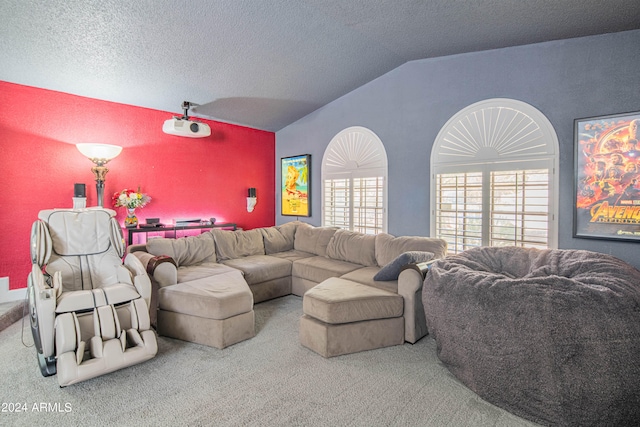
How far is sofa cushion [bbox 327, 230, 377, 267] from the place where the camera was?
3.93 metres

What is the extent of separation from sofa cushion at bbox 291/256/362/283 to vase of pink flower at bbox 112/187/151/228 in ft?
7.12

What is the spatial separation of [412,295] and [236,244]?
2.54 meters

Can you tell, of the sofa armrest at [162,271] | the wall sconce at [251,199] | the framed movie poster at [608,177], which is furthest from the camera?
the wall sconce at [251,199]

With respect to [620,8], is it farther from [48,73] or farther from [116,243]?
[48,73]

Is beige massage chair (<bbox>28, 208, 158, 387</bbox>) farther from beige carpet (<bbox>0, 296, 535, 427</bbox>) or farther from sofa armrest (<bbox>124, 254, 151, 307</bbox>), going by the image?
beige carpet (<bbox>0, 296, 535, 427</bbox>)

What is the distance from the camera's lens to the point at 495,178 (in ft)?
11.1

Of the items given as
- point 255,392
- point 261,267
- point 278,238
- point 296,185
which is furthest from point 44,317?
point 296,185

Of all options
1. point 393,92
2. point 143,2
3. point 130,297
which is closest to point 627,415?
point 130,297

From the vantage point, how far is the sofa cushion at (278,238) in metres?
4.71

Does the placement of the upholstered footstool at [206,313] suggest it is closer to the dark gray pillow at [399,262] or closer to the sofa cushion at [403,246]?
the dark gray pillow at [399,262]

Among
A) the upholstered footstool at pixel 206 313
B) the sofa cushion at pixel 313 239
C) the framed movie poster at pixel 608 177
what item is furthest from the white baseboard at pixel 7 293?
the framed movie poster at pixel 608 177

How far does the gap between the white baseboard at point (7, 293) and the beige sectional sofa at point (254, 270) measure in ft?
4.74

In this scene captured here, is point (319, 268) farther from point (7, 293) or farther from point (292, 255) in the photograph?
point (7, 293)

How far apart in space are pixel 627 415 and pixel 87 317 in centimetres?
333
